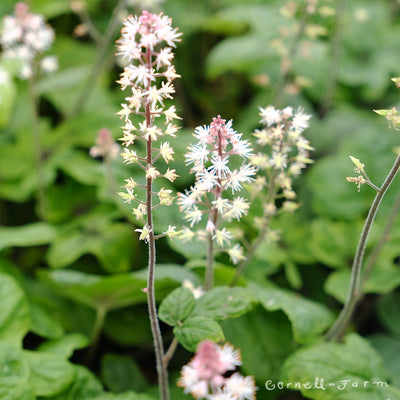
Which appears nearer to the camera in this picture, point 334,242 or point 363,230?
point 363,230

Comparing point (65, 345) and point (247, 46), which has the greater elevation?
point (247, 46)

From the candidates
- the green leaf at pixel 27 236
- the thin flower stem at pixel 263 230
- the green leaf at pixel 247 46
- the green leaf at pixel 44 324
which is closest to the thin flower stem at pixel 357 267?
the thin flower stem at pixel 263 230

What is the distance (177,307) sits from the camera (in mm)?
1522

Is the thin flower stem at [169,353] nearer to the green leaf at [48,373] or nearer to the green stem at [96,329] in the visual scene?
the green leaf at [48,373]

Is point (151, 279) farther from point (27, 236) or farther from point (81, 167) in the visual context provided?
→ point (81, 167)

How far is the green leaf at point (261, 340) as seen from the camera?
2.08 m

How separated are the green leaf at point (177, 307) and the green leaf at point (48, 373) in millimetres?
592

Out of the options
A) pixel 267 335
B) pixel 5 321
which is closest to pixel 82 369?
pixel 5 321

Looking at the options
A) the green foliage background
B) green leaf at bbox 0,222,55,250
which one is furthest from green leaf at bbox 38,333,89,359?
green leaf at bbox 0,222,55,250

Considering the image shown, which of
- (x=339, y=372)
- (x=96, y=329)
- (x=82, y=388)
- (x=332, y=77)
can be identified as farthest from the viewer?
(x=332, y=77)

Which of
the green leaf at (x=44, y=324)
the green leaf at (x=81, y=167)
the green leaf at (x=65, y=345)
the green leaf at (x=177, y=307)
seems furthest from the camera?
the green leaf at (x=81, y=167)

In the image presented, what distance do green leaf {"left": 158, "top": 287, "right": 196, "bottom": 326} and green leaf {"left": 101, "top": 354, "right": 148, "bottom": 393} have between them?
3.01ft

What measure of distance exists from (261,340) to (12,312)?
3.80 feet

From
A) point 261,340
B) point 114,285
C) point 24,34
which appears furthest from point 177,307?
point 24,34
